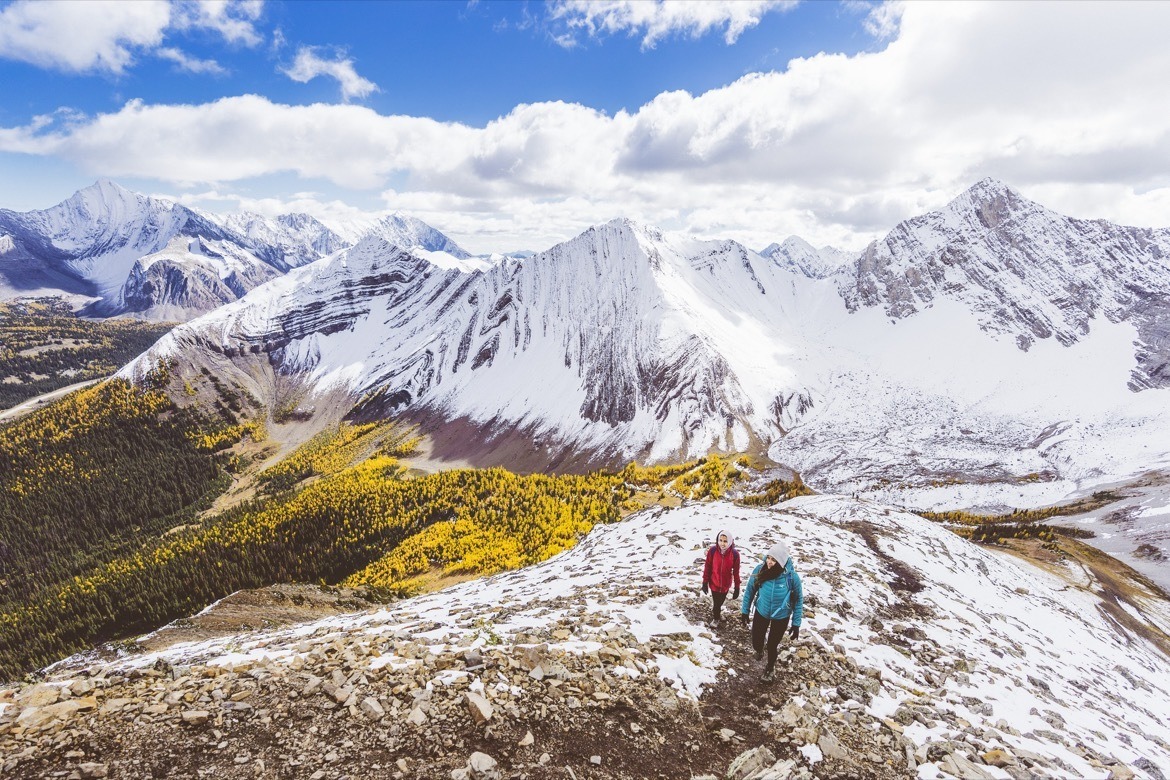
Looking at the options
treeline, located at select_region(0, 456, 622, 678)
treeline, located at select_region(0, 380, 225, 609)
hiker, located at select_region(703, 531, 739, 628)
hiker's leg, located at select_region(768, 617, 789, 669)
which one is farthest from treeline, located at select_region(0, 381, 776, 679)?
hiker's leg, located at select_region(768, 617, 789, 669)

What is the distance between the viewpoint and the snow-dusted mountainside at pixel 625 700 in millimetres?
8516

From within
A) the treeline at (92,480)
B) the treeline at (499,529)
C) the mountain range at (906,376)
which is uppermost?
the mountain range at (906,376)

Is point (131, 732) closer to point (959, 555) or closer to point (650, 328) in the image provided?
point (959, 555)

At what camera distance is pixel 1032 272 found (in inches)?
6747

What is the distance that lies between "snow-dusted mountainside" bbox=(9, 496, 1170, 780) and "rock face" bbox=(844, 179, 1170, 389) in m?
183

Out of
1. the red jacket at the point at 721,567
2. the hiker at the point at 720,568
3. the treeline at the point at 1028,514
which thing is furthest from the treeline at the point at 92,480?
the treeline at the point at 1028,514

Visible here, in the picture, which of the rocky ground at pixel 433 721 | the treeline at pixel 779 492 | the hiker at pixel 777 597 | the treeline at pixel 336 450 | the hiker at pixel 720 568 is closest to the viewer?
the rocky ground at pixel 433 721

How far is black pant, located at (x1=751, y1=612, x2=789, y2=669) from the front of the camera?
40.2ft

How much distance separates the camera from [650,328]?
169 m

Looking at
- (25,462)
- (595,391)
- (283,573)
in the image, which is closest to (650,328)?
(595,391)

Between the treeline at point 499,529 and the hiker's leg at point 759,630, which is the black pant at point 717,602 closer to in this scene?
the hiker's leg at point 759,630

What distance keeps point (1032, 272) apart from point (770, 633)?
226 meters

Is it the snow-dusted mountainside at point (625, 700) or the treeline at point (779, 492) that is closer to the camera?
the snow-dusted mountainside at point (625, 700)

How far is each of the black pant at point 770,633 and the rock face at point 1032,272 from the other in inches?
7497
